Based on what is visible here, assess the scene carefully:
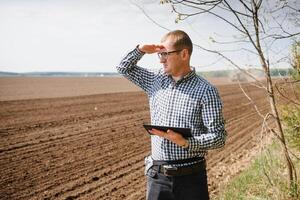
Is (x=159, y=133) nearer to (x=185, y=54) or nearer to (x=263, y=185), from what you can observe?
(x=185, y=54)

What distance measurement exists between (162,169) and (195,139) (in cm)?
41

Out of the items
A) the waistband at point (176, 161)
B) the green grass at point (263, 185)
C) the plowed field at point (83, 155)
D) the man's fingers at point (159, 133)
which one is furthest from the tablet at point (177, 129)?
the plowed field at point (83, 155)

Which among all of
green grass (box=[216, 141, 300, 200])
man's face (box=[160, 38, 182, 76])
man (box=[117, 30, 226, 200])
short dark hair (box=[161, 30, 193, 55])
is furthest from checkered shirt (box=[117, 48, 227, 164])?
green grass (box=[216, 141, 300, 200])

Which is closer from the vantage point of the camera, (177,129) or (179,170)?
(177,129)

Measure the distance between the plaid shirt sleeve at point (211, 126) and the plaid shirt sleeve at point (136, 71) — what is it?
2.13 feet

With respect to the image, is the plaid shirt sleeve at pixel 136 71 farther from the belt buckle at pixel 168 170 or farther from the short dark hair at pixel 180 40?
the belt buckle at pixel 168 170

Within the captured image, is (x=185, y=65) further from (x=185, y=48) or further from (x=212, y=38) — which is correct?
(x=212, y=38)

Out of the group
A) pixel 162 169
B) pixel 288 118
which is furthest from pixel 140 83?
pixel 288 118

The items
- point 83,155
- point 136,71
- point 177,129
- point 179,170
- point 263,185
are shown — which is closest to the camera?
point 177,129

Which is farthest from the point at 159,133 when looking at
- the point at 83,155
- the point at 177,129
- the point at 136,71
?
the point at 83,155

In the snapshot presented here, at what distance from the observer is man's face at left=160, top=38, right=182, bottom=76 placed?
327cm

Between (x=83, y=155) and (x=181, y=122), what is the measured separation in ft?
25.2

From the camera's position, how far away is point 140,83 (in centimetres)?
372

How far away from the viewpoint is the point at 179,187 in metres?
3.23
